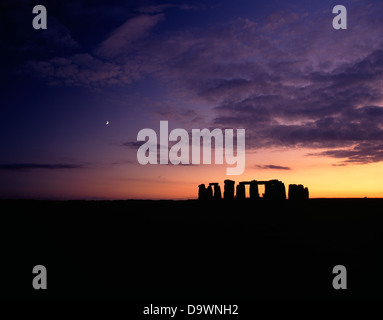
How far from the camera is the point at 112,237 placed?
504 inches

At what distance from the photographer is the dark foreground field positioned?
7.73 m

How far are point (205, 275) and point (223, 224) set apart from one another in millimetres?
7016

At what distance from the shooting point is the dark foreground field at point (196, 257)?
7730 millimetres

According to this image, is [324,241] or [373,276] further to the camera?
[324,241]

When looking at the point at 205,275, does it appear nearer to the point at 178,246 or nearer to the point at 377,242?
the point at 178,246

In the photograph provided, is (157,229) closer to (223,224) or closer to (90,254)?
(223,224)

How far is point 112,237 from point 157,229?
2.35 m

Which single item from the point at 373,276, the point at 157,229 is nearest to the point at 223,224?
the point at 157,229

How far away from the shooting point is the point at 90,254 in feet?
34.3

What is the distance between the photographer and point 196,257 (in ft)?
32.4

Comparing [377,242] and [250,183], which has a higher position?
[250,183]
